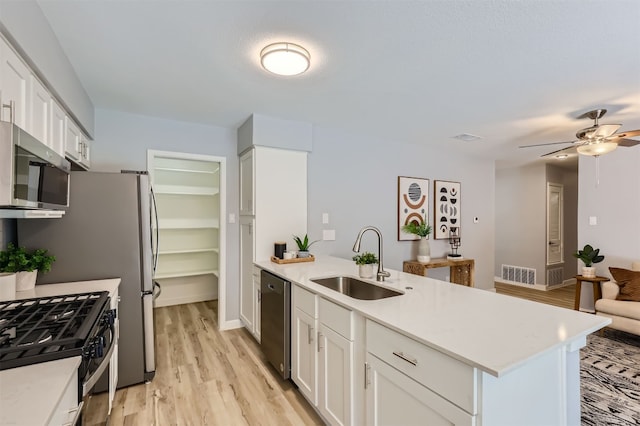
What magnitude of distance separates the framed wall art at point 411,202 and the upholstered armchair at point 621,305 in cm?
220

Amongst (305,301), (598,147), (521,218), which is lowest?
(305,301)

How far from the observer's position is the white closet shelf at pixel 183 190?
13.3 feet

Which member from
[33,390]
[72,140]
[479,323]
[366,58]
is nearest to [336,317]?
[479,323]

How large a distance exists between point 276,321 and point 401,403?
1.33 meters

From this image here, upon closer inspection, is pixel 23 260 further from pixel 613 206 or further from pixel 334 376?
pixel 613 206

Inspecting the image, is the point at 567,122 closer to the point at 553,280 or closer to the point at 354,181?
the point at 354,181

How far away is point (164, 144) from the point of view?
128 inches

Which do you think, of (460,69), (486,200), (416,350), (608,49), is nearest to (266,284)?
(416,350)

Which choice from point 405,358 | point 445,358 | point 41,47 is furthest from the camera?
point 41,47

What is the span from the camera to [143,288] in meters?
2.31

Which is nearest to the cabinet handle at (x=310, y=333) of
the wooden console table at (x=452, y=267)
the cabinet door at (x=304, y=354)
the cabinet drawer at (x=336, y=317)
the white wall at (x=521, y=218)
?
the cabinet door at (x=304, y=354)

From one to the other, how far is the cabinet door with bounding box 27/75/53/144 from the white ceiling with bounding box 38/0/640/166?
15.0 inches

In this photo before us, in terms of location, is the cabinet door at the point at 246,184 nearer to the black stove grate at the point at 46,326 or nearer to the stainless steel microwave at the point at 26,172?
the black stove grate at the point at 46,326

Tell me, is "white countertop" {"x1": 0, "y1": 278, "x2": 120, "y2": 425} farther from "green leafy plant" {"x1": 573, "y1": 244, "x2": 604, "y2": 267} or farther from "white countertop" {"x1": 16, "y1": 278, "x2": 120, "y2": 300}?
"green leafy plant" {"x1": 573, "y1": 244, "x2": 604, "y2": 267}
